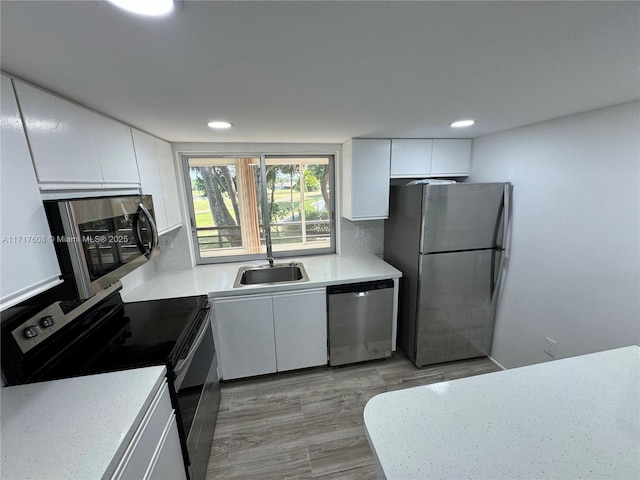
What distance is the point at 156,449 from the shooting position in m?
0.98

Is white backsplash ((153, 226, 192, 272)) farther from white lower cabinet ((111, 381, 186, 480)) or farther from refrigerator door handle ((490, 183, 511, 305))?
refrigerator door handle ((490, 183, 511, 305))

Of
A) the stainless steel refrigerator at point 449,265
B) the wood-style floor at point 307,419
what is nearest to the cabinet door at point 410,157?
the stainless steel refrigerator at point 449,265

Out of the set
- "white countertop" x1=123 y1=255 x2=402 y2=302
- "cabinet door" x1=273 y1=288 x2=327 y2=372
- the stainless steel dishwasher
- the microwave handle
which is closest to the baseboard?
the stainless steel dishwasher

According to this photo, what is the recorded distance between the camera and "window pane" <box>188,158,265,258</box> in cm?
248

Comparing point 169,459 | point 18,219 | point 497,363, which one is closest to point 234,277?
point 169,459

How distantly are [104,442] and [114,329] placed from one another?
841mm

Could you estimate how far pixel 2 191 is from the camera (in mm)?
724

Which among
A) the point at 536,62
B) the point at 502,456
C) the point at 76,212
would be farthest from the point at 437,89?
the point at 76,212

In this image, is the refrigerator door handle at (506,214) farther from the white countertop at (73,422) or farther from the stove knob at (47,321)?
the stove knob at (47,321)

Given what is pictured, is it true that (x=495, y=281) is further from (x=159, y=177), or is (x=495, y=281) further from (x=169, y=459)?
(x=159, y=177)

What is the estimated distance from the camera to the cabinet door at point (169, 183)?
1.94 m

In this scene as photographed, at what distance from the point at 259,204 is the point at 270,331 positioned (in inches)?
51.4

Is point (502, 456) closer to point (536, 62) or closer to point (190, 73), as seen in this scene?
point (536, 62)

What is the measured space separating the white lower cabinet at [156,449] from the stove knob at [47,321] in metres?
0.57
